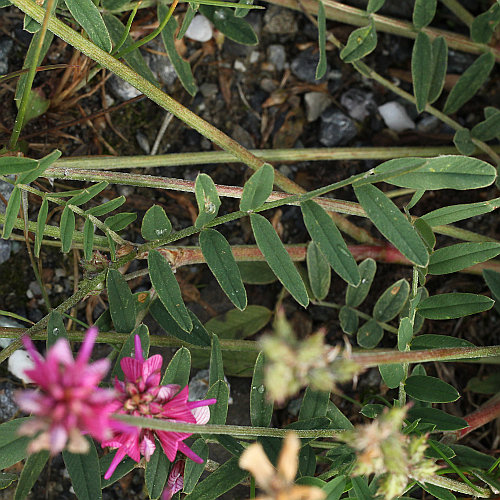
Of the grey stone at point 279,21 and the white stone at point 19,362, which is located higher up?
the grey stone at point 279,21

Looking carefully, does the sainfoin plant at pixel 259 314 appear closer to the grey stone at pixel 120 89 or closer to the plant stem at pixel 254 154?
the plant stem at pixel 254 154

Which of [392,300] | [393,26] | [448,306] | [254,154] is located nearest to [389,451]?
[448,306]

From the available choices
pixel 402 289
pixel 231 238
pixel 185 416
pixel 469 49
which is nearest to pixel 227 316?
pixel 231 238

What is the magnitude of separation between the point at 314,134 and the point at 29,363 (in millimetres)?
1616

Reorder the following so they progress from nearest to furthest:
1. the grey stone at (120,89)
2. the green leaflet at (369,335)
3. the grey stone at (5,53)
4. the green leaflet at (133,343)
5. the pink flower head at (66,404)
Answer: the pink flower head at (66,404), the green leaflet at (133,343), the green leaflet at (369,335), the grey stone at (5,53), the grey stone at (120,89)

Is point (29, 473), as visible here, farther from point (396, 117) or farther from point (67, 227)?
point (396, 117)

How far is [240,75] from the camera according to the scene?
299 centimetres

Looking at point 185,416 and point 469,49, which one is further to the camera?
point 469,49

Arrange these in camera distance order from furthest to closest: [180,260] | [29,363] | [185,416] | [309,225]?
[29,363] → [180,260] → [309,225] → [185,416]

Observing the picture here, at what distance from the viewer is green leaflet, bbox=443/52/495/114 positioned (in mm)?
2561

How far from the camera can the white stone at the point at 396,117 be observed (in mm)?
2975

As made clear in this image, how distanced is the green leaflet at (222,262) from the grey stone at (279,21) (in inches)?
57.3

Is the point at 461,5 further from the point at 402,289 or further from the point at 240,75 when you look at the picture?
the point at 402,289

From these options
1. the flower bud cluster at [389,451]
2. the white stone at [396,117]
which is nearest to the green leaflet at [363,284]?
the white stone at [396,117]
